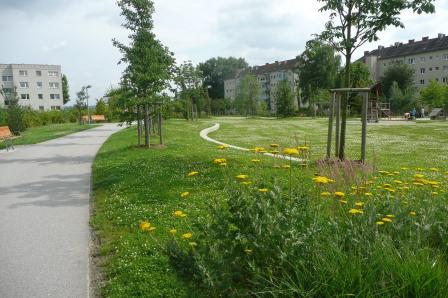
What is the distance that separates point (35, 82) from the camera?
97.2 m

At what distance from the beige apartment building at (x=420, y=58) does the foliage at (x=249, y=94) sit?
3110 cm

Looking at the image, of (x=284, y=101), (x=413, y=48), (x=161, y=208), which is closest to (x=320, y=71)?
(x=284, y=101)

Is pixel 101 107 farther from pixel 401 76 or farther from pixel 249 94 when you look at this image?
pixel 401 76

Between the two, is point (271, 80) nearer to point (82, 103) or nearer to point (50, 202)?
point (82, 103)

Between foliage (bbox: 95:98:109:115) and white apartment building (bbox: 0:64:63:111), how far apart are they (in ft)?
120

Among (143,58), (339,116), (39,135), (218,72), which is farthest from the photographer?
(218,72)

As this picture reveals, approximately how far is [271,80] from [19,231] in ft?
364

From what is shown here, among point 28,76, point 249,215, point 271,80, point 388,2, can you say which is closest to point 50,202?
point 249,215

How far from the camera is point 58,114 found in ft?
193

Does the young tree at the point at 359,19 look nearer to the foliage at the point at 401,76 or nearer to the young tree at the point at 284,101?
the young tree at the point at 284,101

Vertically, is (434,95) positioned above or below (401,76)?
below

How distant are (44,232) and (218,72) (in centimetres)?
12391

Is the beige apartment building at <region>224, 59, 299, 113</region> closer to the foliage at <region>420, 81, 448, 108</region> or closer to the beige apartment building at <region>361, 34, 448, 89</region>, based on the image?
the beige apartment building at <region>361, 34, 448, 89</region>

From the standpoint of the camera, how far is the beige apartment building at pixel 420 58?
8269 centimetres
